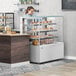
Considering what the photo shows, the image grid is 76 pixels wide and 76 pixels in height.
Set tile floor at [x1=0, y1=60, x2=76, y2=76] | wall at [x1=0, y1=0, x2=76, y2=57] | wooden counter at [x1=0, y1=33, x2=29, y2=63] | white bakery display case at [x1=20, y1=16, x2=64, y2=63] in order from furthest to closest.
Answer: wall at [x1=0, y1=0, x2=76, y2=57]
white bakery display case at [x1=20, y1=16, x2=64, y2=63]
wooden counter at [x1=0, y1=33, x2=29, y2=63]
tile floor at [x1=0, y1=60, x2=76, y2=76]

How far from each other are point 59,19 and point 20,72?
9.70 feet

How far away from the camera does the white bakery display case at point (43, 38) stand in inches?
333

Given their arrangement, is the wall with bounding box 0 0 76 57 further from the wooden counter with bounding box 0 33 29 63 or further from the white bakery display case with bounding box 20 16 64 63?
the wooden counter with bounding box 0 33 29 63

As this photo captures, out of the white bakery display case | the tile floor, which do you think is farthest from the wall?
→ the tile floor

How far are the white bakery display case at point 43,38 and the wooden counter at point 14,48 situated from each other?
0.82ft

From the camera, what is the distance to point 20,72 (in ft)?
23.7

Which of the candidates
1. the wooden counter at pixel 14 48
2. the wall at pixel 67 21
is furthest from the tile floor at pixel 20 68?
the wall at pixel 67 21

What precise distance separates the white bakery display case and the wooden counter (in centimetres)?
25

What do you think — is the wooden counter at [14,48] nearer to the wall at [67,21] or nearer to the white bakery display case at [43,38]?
the white bakery display case at [43,38]

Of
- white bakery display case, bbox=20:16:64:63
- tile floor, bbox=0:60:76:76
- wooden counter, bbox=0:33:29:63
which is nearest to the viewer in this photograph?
tile floor, bbox=0:60:76:76

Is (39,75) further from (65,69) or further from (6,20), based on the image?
(6,20)

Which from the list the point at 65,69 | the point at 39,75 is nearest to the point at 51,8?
the point at 65,69

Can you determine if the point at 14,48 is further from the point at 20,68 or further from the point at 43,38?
the point at 43,38

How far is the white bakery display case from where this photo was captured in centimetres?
845
